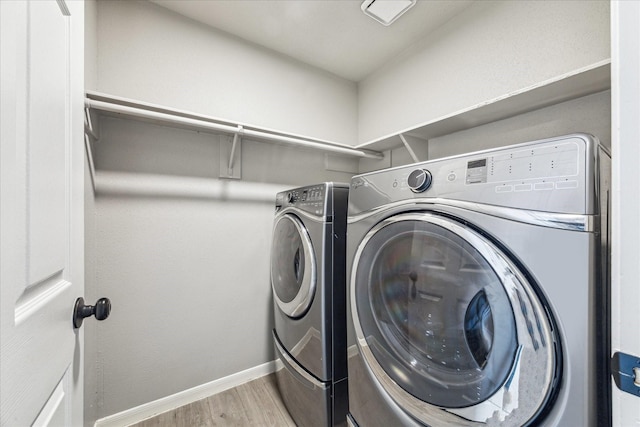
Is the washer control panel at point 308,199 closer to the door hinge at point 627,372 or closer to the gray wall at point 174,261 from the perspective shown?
the gray wall at point 174,261

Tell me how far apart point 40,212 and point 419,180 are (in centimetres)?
94

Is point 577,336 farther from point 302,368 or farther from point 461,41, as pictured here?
point 461,41

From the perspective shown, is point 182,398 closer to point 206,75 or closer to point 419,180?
point 419,180

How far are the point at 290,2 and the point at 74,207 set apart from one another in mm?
1602

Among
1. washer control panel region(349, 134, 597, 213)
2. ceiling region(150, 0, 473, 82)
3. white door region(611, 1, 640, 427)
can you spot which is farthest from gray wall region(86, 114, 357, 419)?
white door region(611, 1, 640, 427)

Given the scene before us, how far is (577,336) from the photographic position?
1.88 ft

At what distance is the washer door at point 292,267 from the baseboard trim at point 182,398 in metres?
0.67

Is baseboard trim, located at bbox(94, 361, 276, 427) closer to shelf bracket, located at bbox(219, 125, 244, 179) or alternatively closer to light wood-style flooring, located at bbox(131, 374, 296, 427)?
light wood-style flooring, located at bbox(131, 374, 296, 427)

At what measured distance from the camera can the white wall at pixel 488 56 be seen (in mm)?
1173

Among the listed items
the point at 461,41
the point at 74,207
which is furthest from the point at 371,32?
the point at 74,207

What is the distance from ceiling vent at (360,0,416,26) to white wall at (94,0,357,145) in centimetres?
73

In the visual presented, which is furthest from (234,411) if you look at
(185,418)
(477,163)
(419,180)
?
(477,163)

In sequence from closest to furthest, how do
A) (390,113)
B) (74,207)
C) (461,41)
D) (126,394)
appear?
(74,207)
(126,394)
(461,41)
(390,113)

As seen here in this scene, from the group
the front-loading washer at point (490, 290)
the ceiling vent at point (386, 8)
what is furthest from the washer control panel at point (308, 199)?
the ceiling vent at point (386, 8)
